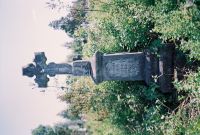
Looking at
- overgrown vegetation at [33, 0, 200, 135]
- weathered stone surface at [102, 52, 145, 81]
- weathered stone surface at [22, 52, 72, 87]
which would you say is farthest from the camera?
weathered stone surface at [22, 52, 72, 87]

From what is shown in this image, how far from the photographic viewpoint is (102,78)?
30.6 feet

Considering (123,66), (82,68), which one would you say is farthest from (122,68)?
(82,68)

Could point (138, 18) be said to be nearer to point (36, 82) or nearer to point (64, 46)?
point (36, 82)

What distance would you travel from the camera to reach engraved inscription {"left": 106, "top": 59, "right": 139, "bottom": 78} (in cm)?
931

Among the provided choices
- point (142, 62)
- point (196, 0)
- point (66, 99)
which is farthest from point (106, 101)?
point (196, 0)

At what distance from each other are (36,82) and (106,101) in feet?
10.1

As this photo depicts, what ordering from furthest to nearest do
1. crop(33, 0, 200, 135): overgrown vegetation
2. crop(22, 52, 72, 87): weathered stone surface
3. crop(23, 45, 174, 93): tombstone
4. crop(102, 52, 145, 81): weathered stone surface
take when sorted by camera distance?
crop(22, 52, 72, 87): weathered stone surface, crop(102, 52, 145, 81): weathered stone surface, crop(23, 45, 174, 93): tombstone, crop(33, 0, 200, 135): overgrown vegetation

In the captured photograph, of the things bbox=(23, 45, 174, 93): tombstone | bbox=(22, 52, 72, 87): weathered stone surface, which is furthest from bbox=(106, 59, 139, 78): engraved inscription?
bbox=(22, 52, 72, 87): weathered stone surface

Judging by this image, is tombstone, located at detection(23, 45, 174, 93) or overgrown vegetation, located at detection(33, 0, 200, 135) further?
tombstone, located at detection(23, 45, 174, 93)

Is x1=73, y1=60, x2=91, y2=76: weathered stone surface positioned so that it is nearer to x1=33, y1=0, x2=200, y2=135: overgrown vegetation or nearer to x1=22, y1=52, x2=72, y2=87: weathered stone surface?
x1=22, y1=52, x2=72, y2=87: weathered stone surface

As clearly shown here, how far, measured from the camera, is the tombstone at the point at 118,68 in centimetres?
906

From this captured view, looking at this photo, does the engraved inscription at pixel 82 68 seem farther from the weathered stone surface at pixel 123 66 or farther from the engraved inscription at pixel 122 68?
the engraved inscription at pixel 122 68

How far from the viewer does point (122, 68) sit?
9359mm

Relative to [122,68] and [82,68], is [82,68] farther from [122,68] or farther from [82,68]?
[122,68]
